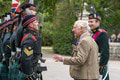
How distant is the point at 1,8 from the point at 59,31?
5.70 m

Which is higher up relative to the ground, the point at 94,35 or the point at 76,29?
the point at 76,29

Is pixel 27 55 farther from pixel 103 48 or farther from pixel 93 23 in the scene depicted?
pixel 93 23

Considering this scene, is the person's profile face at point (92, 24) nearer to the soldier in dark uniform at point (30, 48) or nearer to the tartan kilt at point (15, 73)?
the soldier in dark uniform at point (30, 48)

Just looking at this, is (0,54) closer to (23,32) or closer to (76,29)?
(23,32)

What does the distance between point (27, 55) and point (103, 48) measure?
1476mm

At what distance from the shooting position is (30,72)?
4242mm

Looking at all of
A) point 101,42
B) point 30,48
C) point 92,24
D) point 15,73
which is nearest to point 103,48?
point 101,42

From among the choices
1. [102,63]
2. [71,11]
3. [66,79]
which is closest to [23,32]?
[102,63]

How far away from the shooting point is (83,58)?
3744mm

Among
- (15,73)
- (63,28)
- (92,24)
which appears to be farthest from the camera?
(63,28)

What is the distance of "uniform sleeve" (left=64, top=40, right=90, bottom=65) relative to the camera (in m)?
3.74

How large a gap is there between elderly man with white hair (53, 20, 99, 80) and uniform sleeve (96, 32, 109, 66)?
41.0 inches

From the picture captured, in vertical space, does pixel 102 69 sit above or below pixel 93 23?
below

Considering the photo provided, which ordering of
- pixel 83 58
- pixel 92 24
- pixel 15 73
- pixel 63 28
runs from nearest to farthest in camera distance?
pixel 83 58, pixel 15 73, pixel 92 24, pixel 63 28
